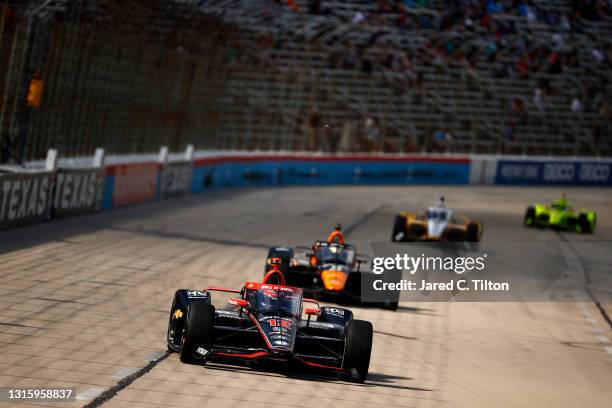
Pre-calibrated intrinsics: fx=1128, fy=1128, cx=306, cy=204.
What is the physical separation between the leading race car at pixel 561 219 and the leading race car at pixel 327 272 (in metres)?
12.6

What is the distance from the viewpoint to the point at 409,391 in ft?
32.8

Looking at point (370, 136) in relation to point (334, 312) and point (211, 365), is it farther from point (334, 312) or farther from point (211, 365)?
point (211, 365)

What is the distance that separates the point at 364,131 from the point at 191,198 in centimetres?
1055

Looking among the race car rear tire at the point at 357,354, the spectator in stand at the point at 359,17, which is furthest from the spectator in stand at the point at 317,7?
the race car rear tire at the point at 357,354

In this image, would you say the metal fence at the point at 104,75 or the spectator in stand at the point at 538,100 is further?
the spectator in stand at the point at 538,100

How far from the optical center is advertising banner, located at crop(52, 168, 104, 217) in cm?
2119

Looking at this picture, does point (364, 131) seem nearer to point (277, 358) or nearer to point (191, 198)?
point (191, 198)

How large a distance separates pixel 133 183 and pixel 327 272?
11.8 metres

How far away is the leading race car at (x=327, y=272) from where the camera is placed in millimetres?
15070

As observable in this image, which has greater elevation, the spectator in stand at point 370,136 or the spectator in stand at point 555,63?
the spectator in stand at point 555,63

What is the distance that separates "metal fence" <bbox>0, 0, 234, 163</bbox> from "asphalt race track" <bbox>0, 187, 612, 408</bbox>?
2.16m

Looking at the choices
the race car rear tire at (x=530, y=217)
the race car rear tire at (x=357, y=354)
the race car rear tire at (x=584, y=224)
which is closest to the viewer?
the race car rear tire at (x=357, y=354)

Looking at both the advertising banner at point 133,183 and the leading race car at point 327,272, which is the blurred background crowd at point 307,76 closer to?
the advertising banner at point 133,183

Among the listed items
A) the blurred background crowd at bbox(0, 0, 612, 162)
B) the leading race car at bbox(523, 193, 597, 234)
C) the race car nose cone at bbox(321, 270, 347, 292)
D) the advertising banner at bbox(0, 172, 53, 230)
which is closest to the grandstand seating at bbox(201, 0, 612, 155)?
the blurred background crowd at bbox(0, 0, 612, 162)
